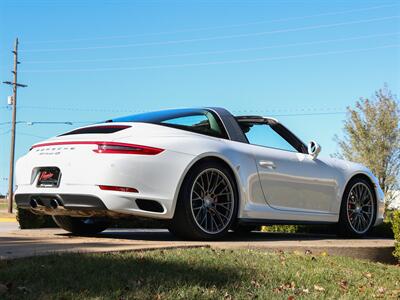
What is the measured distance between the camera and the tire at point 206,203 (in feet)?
17.2

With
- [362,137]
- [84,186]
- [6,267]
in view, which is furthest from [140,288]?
[362,137]

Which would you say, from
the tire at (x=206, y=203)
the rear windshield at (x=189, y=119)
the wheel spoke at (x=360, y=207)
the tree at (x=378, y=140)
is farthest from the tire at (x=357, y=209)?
the tree at (x=378, y=140)

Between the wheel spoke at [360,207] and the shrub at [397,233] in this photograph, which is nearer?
the shrub at [397,233]

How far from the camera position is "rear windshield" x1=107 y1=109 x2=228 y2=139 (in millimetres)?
5793

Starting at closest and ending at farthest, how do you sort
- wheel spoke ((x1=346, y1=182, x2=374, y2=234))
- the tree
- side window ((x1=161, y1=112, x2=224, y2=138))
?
Answer: side window ((x1=161, y1=112, x2=224, y2=138)) → wheel spoke ((x1=346, y1=182, x2=374, y2=234)) → the tree

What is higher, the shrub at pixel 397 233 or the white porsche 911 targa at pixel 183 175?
the white porsche 911 targa at pixel 183 175

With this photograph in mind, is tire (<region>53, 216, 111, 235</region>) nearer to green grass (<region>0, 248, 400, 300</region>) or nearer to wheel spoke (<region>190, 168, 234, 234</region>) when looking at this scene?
wheel spoke (<region>190, 168, 234, 234</region>)

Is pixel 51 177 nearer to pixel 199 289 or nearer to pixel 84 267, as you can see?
pixel 84 267

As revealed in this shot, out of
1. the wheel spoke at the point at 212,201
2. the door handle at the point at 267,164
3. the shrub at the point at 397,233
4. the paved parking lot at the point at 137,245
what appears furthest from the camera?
the shrub at the point at 397,233

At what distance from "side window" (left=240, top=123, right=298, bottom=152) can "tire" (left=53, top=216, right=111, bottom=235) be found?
1893mm

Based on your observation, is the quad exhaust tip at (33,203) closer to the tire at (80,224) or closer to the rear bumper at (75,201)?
the rear bumper at (75,201)

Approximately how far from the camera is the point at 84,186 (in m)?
5.07

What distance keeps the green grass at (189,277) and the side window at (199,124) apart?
1.52 meters

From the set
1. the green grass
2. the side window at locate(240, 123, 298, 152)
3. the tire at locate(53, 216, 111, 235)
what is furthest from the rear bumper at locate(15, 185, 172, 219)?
the side window at locate(240, 123, 298, 152)
